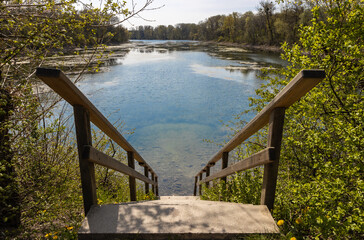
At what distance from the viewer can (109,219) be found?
2.10 metres

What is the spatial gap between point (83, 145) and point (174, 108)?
15.0 m

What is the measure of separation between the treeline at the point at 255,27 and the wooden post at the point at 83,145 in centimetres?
1005

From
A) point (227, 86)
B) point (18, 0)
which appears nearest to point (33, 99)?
point (18, 0)

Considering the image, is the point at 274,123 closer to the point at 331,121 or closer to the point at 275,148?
the point at 275,148

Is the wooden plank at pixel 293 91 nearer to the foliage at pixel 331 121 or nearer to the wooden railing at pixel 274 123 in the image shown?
the wooden railing at pixel 274 123

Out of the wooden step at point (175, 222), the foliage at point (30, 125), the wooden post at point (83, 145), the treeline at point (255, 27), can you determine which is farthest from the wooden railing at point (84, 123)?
the treeline at point (255, 27)

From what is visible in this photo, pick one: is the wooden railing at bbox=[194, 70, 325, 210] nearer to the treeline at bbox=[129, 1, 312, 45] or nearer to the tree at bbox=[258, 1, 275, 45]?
the treeline at bbox=[129, 1, 312, 45]

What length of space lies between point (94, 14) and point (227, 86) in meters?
16.6

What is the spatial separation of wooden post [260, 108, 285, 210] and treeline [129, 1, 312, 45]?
408 inches

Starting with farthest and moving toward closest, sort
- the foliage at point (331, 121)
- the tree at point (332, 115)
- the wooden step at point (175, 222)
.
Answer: the tree at point (332, 115) → the foliage at point (331, 121) → the wooden step at point (175, 222)

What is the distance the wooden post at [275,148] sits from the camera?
2029 millimetres

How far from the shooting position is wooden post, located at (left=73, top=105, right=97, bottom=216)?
78.4 inches

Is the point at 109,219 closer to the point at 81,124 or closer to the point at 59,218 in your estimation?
the point at 81,124

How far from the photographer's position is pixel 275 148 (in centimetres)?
208
